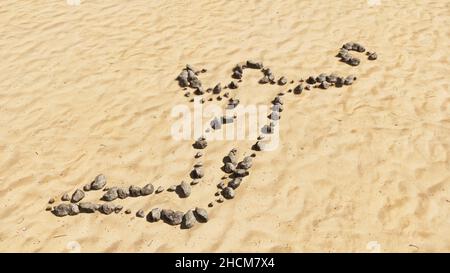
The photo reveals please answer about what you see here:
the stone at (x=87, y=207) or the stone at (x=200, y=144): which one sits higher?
the stone at (x=200, y=144)

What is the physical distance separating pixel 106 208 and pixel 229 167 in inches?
71.1

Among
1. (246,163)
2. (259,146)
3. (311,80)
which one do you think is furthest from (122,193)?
(311,80)

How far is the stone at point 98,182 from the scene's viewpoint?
5.89 metres

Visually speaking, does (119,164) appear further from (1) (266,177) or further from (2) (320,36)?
(2) (320,36)

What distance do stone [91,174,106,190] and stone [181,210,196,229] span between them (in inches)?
52.7

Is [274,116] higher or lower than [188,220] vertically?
higher

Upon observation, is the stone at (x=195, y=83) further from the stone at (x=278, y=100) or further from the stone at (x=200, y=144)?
the stone at (x=200, y=144)

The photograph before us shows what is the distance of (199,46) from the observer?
363 inches

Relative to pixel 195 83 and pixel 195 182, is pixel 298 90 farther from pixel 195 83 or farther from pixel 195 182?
pixel 195 182

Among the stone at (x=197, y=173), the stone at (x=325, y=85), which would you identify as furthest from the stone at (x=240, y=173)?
the stone at (x=325, y=85)

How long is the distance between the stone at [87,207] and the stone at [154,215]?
73cm

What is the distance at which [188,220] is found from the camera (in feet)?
17.6

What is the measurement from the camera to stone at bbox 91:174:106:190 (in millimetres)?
5891
